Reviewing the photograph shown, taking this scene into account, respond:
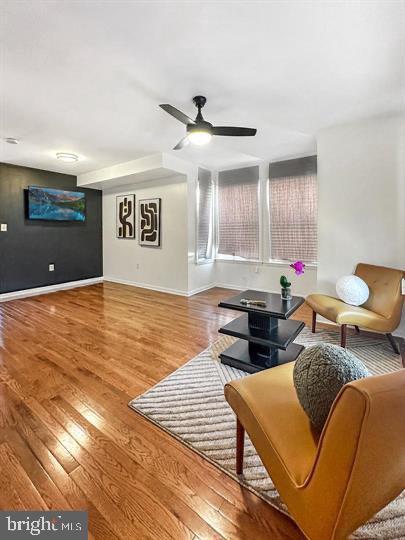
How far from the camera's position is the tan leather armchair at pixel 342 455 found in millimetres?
689

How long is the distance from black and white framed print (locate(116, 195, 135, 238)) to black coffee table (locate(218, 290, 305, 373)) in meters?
3.79

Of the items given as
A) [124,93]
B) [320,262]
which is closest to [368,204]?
[320,262]

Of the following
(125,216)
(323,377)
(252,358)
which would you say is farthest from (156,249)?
(323,377)

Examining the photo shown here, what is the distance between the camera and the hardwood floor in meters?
1.13

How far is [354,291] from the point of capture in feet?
9.13

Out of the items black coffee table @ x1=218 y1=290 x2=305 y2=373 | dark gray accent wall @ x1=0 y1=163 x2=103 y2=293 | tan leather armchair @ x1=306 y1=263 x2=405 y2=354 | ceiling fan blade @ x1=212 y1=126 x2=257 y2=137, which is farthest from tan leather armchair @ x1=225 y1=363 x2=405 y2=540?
dark gray accent wall @ x1=0 y1=163 x2=103 y2=293

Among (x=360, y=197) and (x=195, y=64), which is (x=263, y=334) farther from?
(x=195, y=64)

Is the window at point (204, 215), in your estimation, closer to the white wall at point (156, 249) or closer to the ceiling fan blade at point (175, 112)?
the white wall at point (156, 249)

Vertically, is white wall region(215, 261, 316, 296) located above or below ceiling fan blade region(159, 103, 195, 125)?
below

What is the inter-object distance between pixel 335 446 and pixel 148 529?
90cm

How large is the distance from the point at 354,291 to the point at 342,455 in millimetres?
2407

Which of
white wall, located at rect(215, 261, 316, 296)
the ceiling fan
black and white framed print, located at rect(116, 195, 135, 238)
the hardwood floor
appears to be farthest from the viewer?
black and white framed print, located at rect(116, 195, 135, 238)

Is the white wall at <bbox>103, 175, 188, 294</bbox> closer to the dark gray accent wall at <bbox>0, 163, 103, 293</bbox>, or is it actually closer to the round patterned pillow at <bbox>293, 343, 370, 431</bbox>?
the dark gray accent wall at <bbox>0, 163, 103, 293</bbox>

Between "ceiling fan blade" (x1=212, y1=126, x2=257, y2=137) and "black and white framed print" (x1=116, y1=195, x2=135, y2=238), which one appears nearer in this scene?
"ceiling fan blade" (x1=212, y1=126, x2=257, y2=137)
